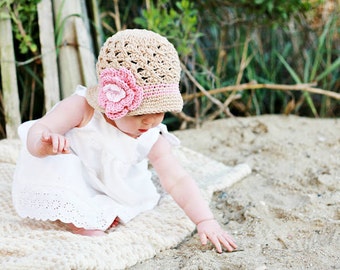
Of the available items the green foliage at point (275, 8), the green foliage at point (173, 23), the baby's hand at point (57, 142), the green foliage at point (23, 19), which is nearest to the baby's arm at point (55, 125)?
the baby's hand at point (57, 142)

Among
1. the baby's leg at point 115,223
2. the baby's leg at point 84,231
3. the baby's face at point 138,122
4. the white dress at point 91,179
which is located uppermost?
the baby's face at point 138,122

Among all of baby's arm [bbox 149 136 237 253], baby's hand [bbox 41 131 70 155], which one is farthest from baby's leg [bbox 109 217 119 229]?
baby's hand [bbox 41 131 70 155]

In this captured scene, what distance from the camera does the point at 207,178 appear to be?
2.66 m

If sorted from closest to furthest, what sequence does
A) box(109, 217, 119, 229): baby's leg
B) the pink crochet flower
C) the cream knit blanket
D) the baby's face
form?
the cream knit blanket
the pink crochet flower
the baby's face
box(109, 217, 119, 229): baby's leg

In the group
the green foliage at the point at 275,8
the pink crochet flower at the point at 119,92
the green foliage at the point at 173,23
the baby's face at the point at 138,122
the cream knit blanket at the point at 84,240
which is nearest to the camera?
the cream knit blanket at the point at 84,240

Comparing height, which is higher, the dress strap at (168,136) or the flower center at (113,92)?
the flower center at (113,92)

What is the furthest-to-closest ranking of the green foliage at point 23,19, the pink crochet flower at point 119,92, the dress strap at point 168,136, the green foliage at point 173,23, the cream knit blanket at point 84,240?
1. the green foliage at point 173,23
2. the green foliage at point 23,19
3. the dress strap at point 168,136
4. the pink crochet flower at point 119,92
5. the cream knit blanket at point 84,240

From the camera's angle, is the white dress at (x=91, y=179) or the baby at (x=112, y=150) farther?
the white dress at (x=91, y=179)

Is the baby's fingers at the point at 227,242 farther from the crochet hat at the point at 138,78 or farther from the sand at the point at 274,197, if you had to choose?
the crochet hat at the point at 138,78

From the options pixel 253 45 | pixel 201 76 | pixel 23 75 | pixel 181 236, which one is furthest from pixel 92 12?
pixel 181 236

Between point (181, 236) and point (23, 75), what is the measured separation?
138 cm

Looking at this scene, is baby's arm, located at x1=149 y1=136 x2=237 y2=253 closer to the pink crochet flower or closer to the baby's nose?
the baby's nose

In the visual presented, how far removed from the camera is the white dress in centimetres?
201

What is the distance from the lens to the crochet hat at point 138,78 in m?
1.88
